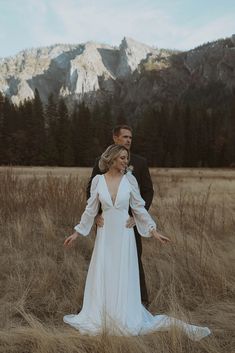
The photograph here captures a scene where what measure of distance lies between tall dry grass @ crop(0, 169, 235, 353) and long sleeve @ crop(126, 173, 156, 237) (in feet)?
2.59

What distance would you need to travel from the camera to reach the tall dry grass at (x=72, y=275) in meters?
3.69

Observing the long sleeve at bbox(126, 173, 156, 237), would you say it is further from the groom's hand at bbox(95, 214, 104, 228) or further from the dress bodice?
the groom's hand at bbox(95, 214, 104, 228)

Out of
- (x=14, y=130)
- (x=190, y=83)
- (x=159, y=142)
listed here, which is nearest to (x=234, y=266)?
(x=14, y=130)

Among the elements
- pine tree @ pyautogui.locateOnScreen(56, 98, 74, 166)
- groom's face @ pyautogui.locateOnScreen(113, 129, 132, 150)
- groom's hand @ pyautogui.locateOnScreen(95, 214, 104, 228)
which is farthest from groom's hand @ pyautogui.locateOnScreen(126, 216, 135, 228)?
pine tree @ pyautogui.locateOnScreen(56, 98, 74, 166)

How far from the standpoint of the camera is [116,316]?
4.01 m

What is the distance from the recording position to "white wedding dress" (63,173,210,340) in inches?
159

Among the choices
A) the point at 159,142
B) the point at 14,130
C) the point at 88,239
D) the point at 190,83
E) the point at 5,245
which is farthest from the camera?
the point at 190,83

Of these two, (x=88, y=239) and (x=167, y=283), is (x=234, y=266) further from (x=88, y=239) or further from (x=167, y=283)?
(x=88, y=239)

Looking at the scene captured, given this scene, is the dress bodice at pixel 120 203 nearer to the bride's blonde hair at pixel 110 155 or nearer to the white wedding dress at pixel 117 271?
the white wedding dress at pixel 117 271

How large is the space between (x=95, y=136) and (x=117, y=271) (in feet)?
198

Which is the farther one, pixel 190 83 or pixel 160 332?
pixel 190 83

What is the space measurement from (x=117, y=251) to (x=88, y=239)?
3140 mm

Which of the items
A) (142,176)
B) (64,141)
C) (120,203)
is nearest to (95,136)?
(64,141)

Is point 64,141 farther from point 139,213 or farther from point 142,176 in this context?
point 139,213
